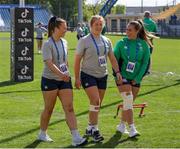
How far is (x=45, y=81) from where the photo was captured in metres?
8.08

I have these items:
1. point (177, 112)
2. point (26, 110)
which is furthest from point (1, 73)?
point (177, 112)

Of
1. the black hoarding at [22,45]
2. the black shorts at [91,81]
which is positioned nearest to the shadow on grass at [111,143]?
the black shorts at [91,81]

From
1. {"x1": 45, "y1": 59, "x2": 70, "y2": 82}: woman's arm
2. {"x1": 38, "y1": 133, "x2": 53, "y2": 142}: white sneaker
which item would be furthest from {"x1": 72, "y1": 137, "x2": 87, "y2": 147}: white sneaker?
{"x1": 45, "y1": 59, "x2": 70, "y2": 82}: woman's arm

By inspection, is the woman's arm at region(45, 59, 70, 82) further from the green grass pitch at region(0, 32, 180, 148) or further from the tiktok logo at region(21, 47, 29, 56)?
the tiktok logo at region(21, 47, 29, 56)

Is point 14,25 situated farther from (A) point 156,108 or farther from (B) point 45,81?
(B) point 45,81

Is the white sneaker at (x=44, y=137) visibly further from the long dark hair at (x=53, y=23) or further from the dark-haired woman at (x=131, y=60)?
the long dark hair at (x=53, y=23)

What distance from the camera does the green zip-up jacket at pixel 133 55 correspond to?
8.59m

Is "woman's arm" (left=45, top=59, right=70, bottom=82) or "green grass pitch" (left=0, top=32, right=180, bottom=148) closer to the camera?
"woman's arm" (left=45, top=59, right=70, bottom=82)

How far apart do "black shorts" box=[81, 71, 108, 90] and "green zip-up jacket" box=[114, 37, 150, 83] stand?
42 cm

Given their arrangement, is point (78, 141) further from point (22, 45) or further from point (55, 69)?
point (22, 45)

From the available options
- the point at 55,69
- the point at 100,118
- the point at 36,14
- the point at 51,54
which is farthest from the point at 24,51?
the point at 36,14

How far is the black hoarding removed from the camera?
638 inches

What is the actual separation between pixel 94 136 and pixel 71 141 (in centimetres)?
36

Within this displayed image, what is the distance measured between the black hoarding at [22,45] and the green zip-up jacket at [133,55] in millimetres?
7914
